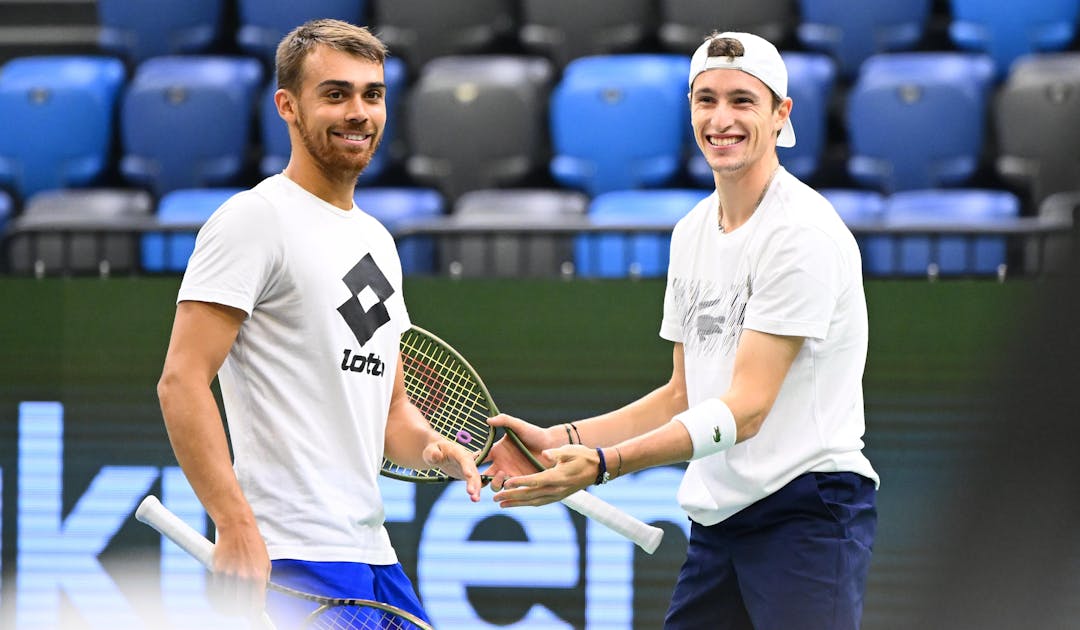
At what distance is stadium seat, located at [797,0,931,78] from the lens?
24.3 ft

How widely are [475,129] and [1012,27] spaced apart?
8.58 feet

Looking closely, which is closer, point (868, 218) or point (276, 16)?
point (868, 218)

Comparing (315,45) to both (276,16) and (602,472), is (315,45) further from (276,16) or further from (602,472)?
(276,16)

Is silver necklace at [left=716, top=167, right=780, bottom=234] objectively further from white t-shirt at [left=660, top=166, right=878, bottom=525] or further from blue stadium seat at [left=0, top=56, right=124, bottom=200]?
blue stadium seat at [left=0, top=56, right=124, bottom=200]

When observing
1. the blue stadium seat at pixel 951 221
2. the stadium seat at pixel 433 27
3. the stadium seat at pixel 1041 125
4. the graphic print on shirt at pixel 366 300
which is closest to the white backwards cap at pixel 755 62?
the graphic print on shirt at pixel 366 300

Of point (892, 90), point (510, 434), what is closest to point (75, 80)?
point (892, 90)

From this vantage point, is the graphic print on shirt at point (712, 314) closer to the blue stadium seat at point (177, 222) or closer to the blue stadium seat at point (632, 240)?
the blue stadium seat at point (632, 240)

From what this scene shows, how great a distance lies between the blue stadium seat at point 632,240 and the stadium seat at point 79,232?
172cm

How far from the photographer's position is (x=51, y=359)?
17.6 feet

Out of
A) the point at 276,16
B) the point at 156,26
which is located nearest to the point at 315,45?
the point at 276,16

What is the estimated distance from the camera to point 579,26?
7.87 m

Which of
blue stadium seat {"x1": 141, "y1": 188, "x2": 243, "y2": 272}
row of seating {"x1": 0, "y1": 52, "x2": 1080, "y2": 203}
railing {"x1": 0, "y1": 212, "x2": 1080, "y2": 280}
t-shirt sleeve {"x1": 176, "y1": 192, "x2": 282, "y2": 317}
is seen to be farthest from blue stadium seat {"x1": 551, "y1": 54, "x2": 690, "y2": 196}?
t-shirt sleeve {"x1": 176, "y1": 192, "x2": 282, "y2": 317}

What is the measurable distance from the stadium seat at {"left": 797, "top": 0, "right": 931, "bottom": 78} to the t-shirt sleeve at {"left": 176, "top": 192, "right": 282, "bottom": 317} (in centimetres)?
491

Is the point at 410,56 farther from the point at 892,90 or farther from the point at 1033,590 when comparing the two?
the point at 1033,590
